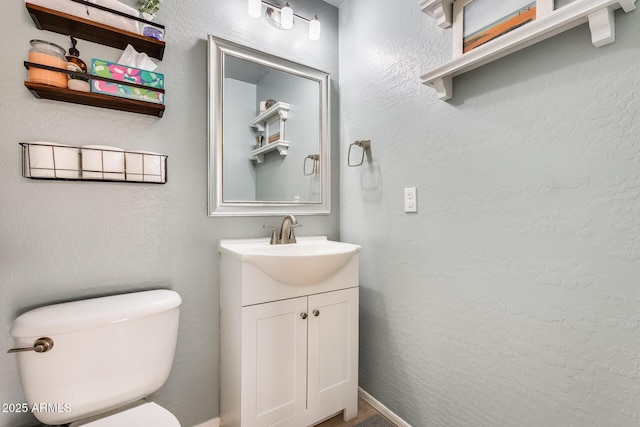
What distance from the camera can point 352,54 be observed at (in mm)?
1792

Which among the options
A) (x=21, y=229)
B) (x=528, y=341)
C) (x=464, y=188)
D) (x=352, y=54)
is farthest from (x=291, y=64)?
(x=528, y=341)

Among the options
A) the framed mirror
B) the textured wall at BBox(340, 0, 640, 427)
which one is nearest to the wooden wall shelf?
the framed mirror

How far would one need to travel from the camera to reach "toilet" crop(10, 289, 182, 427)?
95 centimetres

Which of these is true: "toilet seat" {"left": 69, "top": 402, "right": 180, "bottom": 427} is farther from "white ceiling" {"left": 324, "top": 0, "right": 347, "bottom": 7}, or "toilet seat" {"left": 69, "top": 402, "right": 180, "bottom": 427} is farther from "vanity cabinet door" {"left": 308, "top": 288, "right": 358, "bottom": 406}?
"white ceiling" {"left": 324, "top": 0, "right": 347, "bottom": 7}

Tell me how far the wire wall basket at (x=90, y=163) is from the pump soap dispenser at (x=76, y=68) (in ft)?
0.74

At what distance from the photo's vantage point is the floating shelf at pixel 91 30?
1.08 m

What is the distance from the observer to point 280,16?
1610 mm

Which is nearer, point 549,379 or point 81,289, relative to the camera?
point 549,379

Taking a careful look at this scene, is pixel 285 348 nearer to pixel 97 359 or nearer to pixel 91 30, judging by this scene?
pixel 97 359

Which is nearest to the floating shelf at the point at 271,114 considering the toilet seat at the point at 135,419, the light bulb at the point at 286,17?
the light bulb at the point at 286,17

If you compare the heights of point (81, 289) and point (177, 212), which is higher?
point (177, 212)

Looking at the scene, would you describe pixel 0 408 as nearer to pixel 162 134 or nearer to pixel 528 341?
pixel 162 134

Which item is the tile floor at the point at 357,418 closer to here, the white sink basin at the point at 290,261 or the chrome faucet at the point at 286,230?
the white sink basin at the point at 290,261

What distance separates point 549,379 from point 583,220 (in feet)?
1.75
